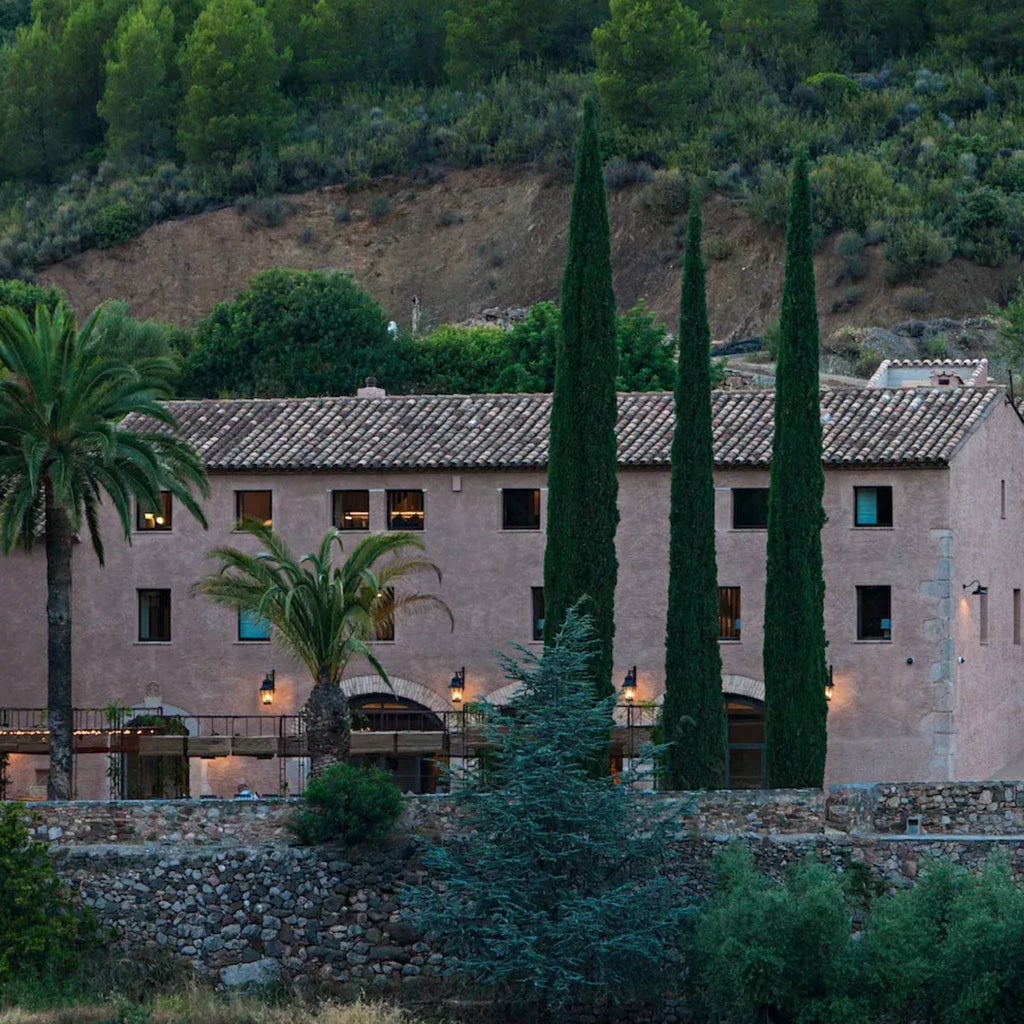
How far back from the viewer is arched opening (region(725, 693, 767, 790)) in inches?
1832

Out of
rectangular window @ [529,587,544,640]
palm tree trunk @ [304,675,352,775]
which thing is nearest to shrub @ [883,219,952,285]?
rectangular window @ [529,587,544,640]

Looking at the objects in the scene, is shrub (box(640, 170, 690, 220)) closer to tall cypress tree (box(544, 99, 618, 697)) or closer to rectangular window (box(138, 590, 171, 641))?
rectangular window (box(138, 590, 171, 641))

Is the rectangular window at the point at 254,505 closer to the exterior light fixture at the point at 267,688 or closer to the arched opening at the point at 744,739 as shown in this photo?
the exterior light fixture at the point at 267,688

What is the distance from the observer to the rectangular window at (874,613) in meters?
46.5

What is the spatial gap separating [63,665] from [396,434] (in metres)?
11.2

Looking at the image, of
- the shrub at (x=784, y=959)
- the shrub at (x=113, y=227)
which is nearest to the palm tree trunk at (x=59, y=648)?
the shrub at (x=784, y=959)

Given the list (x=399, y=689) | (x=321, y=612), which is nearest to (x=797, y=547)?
(x=321, y=612)

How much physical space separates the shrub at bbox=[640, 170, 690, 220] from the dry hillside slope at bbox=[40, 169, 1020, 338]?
30.3 inches

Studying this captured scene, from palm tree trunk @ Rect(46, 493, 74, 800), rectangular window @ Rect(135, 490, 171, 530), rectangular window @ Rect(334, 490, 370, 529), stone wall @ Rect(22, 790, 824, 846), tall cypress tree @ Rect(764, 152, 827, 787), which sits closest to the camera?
stone wall @ Rect(22, 790, 824, 846)

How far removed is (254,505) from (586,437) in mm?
11788

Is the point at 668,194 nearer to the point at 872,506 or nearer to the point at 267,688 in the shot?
the point at 872,506

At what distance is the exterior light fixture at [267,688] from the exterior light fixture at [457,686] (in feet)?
12.2

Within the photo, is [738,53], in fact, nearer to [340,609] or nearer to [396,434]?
[396,434]

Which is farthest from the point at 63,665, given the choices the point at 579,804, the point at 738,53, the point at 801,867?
the point at 738,53
